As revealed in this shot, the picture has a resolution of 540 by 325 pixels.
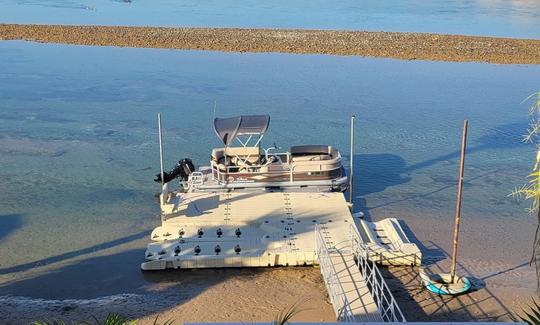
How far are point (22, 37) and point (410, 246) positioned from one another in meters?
48.6

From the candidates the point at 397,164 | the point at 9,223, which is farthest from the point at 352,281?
the point at 397,164

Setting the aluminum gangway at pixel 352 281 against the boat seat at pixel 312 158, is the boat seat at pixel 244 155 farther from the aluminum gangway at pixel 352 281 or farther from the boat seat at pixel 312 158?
the aluminum gangway at pixel 352 281

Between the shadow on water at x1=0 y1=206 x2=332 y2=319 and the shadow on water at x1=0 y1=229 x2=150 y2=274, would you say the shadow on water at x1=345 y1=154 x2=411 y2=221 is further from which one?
the shadow on water at x1=0 y1=229 x2=150 y2=274

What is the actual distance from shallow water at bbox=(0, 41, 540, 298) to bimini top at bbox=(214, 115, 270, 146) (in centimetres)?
349

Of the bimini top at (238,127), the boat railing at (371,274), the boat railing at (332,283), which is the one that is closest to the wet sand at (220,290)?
the boat railing at (371,274)

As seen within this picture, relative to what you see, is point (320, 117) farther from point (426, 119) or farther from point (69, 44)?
point (69, 44)

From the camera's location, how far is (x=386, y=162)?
27344 mm

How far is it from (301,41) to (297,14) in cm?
2769

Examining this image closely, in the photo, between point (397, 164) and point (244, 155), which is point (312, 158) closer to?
point (244, 155)

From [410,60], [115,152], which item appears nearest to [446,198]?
[115,152]

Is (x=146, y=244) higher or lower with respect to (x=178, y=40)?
lower

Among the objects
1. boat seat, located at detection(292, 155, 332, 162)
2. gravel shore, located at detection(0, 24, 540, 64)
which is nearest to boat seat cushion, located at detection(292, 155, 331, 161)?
boat seat, located at detection(292, 155, 332, 162)

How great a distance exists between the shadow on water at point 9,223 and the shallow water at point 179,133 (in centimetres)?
6

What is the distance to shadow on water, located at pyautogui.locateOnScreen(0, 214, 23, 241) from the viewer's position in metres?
20.1
